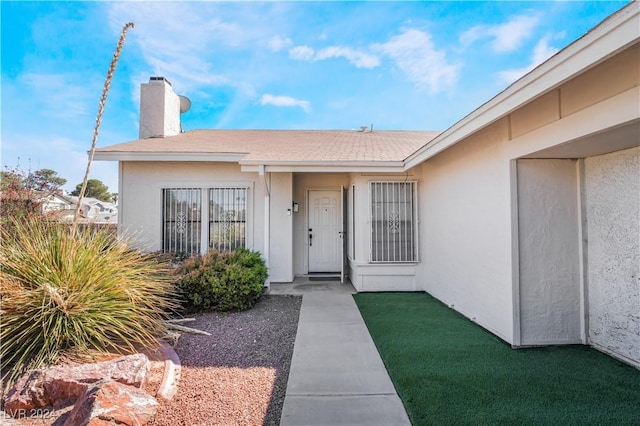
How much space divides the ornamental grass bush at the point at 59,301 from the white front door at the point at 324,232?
203 inches

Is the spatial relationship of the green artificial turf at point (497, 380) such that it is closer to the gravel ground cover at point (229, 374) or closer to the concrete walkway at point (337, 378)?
the concrete walkway at point (337, 378)

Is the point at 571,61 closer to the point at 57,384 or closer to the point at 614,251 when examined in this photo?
the point at 614,251

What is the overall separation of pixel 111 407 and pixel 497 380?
140 inches

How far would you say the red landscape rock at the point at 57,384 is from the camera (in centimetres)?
245

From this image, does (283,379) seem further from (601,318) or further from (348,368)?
(601,318)

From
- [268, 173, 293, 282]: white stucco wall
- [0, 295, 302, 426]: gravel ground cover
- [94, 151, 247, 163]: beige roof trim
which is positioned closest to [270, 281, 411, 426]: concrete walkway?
[0, 295, 302, 426]: gravel ground cover

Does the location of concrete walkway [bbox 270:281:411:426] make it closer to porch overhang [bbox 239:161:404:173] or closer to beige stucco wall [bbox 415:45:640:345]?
beige stucco wall [bbox 415:45:640:345]

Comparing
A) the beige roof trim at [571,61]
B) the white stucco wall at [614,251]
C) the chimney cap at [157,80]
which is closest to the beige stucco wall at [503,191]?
the white stucco wall at [614,251]

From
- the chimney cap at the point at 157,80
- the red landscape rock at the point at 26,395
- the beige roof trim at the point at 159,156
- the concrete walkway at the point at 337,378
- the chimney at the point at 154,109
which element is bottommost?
the concrete walkway at the point at 337,378

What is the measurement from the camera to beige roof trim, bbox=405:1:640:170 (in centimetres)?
175

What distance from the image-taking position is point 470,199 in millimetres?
4793

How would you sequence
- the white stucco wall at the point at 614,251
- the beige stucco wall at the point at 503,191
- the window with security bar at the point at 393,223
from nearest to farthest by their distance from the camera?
the beige stucco wall at the point at 503,191 → the white stucco wall at the point at 614,251 → the window with security bar at the point at 393,223

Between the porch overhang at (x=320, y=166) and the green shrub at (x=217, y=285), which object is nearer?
the green shrub at (x=217, y=285)

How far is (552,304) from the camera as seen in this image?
3.78 m
